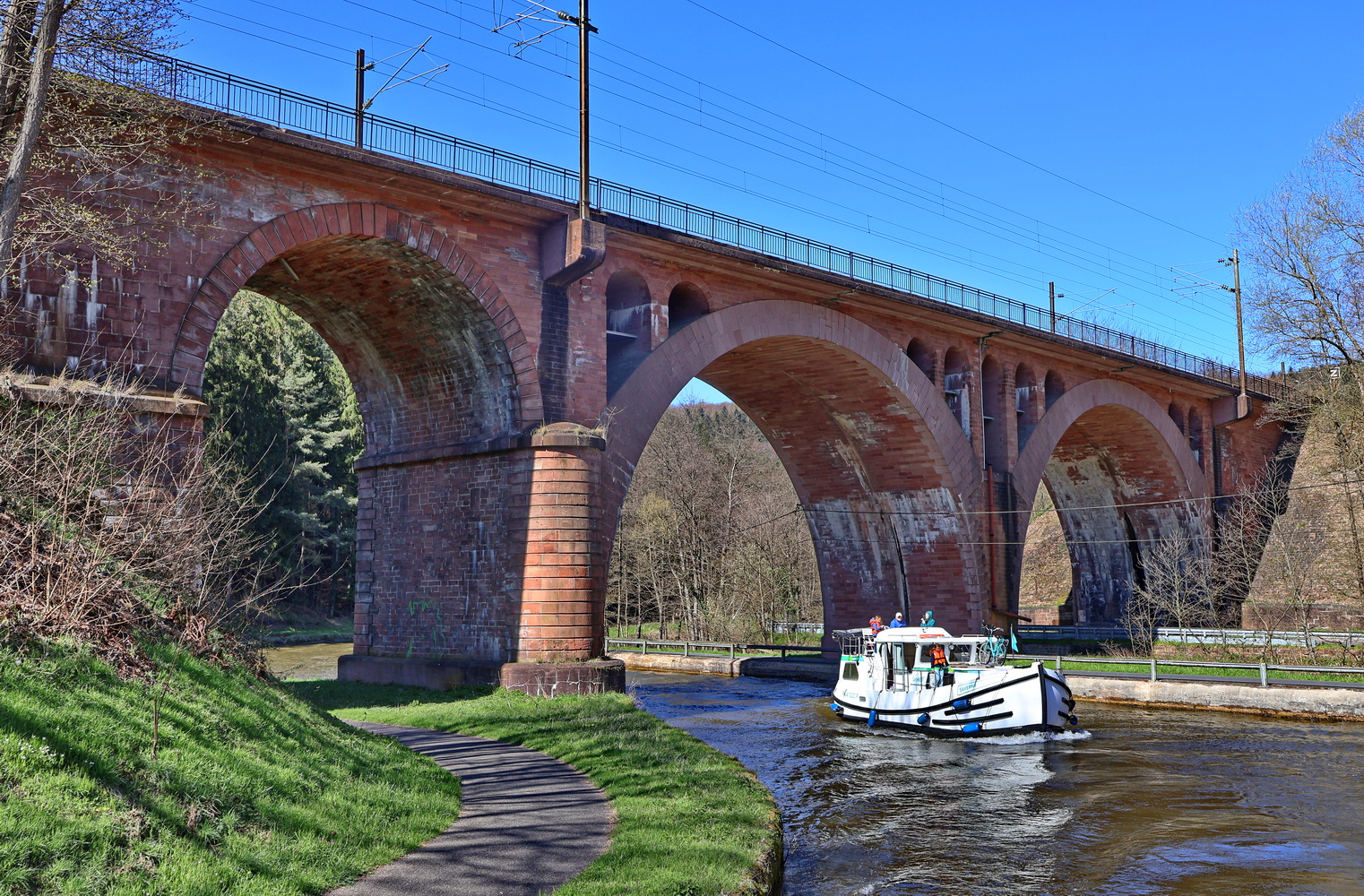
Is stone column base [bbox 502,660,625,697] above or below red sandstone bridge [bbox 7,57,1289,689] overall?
below

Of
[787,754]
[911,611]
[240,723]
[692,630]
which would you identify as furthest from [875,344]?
[240,723]

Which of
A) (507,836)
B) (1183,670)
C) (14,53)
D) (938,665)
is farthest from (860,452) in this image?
(507,836)

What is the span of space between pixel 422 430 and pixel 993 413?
59.1 feet

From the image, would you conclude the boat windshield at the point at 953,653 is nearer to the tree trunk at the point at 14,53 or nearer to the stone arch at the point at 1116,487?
the stone arch at the point at 1116,487

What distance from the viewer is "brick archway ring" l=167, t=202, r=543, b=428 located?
629 inches

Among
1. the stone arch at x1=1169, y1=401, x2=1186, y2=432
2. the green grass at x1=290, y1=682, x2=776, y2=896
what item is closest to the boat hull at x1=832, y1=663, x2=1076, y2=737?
the green grass at x1=290, y1=682, x2=776, y2=896

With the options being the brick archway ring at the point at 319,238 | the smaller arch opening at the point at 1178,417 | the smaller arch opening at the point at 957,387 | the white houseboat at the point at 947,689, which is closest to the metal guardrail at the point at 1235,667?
the white houseboat at the point at 947,689

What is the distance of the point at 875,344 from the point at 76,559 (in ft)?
74.7

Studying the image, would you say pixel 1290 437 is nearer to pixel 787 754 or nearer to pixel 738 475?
pixel 738 475

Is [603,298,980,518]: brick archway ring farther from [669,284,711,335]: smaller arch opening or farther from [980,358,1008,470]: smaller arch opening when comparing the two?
[980,358,1008,470]: smaller arch opening

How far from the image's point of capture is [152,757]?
7.13 metres

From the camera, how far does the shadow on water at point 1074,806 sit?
34.0 ft

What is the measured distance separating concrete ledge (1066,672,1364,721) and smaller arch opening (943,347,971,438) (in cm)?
829

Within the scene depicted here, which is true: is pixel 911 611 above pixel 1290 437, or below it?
below
